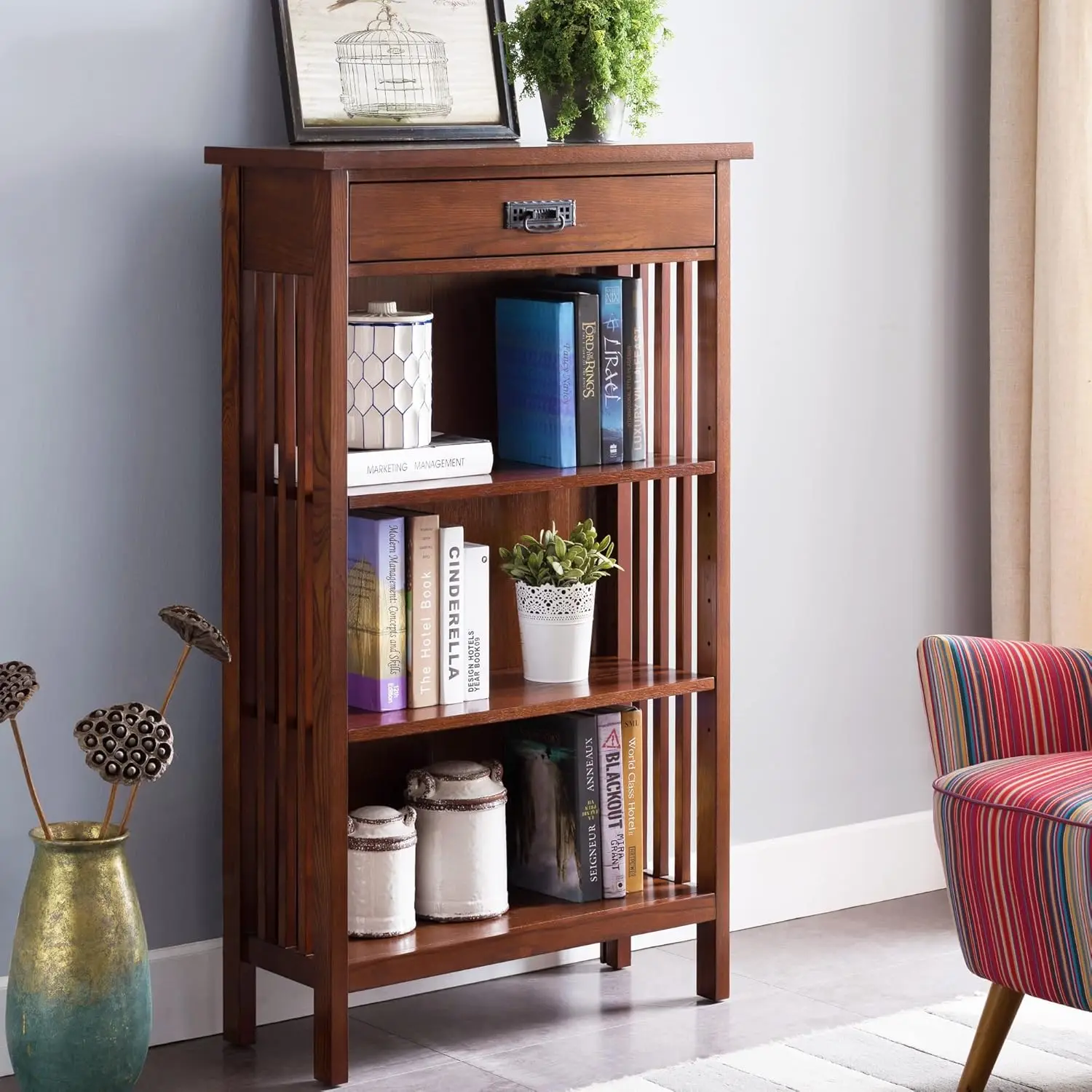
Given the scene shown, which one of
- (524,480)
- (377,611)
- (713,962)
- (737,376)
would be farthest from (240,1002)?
(737,376)

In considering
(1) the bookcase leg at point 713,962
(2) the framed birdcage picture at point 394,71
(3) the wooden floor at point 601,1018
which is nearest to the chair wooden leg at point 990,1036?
(3) the wooden floor at point 601,1018

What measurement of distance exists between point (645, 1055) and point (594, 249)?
42.2 inches

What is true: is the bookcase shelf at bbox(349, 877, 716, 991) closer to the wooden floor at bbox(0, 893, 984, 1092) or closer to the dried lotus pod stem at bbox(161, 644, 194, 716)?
the wooden floor at bbox(0, 893, 984, 1092)

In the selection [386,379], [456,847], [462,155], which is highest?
[462,155]

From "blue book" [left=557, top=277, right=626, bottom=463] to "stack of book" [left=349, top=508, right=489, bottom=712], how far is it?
256 millimetres

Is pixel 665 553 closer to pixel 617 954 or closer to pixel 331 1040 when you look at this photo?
pixel 617 954

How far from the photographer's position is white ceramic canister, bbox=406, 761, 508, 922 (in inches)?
101

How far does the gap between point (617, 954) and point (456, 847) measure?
452 mm

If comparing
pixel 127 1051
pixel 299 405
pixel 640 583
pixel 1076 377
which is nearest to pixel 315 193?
pixel 299 405

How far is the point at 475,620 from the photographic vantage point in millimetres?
2543

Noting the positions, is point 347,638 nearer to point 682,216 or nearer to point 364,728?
point 364,728

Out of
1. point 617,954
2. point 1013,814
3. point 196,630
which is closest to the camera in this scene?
point 1013,814

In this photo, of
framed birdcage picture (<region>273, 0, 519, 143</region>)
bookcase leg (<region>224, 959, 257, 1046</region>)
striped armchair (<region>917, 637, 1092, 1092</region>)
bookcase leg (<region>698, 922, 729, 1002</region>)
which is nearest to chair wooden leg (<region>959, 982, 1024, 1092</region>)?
striped armchair (<region>917, 637, 1092, 1092</region>)

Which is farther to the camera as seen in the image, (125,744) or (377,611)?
(377,611)
